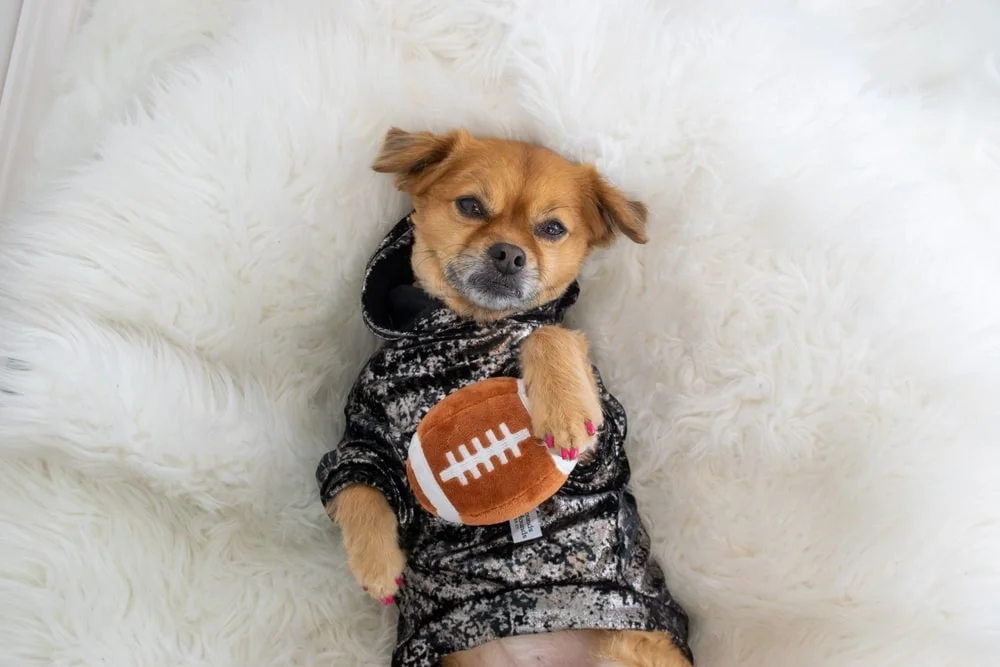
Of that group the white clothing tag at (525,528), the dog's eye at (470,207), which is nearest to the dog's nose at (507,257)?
the dog's eye at (470,207)

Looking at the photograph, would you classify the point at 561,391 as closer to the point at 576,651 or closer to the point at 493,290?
the point at 493,290

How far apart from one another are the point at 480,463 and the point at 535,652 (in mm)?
465

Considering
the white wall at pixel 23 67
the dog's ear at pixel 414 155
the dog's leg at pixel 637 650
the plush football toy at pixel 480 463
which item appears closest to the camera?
the plush football toy at pixel 480 463

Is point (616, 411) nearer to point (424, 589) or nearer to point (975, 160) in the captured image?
point (424, 589)

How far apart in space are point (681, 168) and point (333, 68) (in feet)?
2.82

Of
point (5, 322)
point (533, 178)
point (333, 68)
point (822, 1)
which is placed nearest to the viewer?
point (5, 322)

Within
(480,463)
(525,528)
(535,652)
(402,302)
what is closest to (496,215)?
(402,302)

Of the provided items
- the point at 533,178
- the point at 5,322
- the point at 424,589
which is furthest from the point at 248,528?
the point at 533,178

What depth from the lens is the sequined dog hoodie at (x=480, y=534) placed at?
150 cm

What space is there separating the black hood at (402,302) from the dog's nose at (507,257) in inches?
6.5

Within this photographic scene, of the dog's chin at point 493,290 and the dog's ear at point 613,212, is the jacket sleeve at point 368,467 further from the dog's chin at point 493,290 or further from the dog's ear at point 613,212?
the dog's ear at point 613,212

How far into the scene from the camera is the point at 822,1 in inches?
74.0

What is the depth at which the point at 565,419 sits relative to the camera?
141cm

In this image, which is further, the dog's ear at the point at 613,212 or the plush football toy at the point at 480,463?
the dog's ear at the point at 613,212
